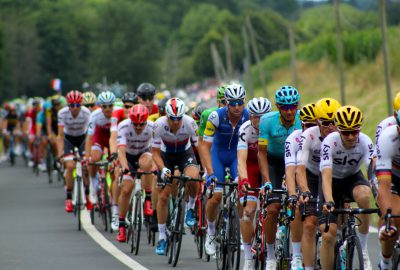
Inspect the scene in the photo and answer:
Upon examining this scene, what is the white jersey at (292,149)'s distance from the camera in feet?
38.2

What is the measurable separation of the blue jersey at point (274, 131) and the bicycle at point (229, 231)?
668mm

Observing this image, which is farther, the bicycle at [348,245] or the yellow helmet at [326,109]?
the yellow helmet at [326,109]

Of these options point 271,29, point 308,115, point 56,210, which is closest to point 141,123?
point 308,115

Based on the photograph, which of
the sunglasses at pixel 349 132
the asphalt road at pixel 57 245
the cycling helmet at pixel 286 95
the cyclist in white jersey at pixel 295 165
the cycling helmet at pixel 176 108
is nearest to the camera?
the sunglasses at pixel 349 132

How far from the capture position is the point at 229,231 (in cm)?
1306

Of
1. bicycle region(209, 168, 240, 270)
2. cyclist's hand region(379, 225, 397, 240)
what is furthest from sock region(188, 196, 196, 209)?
cyclist's hand region(379, 225, 397, 240)

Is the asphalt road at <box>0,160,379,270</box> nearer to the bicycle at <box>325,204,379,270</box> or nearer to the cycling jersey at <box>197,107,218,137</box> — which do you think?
the cycling jersey at <box>197,107,218,137</box>

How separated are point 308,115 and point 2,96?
112 metres

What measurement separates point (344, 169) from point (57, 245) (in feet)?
21.3

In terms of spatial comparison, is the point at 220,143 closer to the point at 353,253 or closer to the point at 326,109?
the point at 326,109

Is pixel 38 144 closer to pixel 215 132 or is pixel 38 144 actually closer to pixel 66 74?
pixel 215 132

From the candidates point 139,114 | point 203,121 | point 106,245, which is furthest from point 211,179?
point 106,245

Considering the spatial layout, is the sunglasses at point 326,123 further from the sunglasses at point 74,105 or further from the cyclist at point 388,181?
the sunglasses at point 74,105

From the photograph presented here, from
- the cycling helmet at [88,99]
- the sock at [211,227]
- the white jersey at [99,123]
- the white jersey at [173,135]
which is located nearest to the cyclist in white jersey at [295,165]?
the sock at [211,227]
